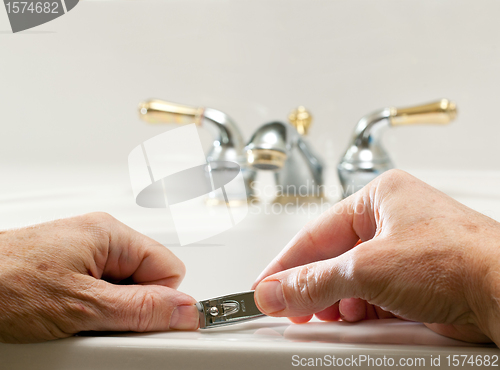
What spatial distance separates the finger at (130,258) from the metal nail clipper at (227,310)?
69 millimetres

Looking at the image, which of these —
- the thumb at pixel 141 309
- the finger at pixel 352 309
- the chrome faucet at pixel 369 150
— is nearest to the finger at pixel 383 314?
the finger at pixel 352 309

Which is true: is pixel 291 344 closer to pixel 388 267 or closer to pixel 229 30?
pixel 388 267

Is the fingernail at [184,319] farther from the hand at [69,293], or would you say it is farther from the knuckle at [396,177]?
the knuckle at [396,177]

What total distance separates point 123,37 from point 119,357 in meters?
0.57

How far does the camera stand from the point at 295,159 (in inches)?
23.3

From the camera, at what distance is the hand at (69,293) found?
0.24 meters

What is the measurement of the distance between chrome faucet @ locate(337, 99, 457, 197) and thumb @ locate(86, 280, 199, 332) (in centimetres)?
34

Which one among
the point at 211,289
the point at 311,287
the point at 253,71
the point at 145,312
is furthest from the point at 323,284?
the point at 253,71

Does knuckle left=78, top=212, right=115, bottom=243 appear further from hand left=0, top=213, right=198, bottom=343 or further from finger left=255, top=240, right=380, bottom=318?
finger left=255, top=240, right=380, bottom=318

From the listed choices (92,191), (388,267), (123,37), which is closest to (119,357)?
(388,267)

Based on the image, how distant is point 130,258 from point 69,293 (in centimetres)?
7

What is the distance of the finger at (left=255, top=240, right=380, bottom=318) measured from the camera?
24 centimetres

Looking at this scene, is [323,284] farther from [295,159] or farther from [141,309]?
[295,159]

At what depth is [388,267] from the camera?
24 cm
